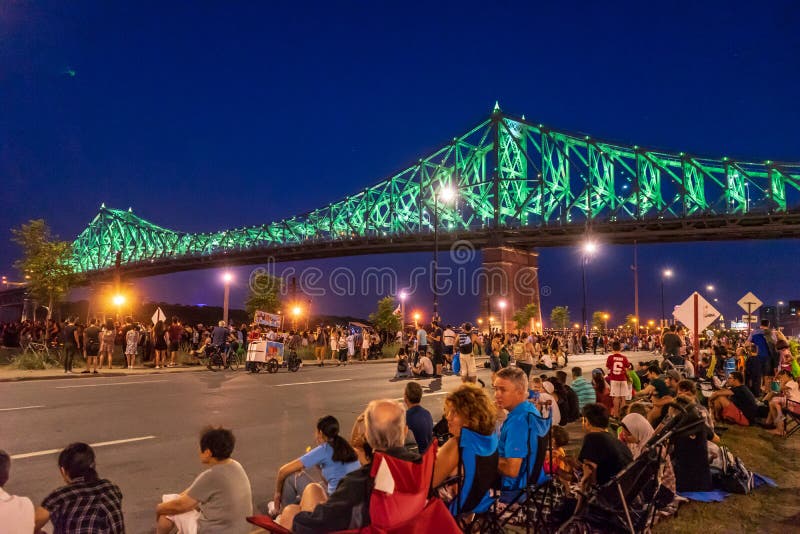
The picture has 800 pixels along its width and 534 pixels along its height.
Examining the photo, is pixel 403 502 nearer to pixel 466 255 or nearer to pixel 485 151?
pixel 466 255

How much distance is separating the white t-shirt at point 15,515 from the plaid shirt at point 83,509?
0.78 ft

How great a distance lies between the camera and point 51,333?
81.7 ft

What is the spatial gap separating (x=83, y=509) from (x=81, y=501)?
47 mm

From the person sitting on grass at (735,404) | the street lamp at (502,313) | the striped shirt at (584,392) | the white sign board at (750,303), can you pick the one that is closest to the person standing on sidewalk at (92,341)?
the striped shirt at (584,392)

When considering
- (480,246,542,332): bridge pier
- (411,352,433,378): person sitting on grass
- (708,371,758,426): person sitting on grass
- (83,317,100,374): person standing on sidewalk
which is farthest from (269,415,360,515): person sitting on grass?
(480,246,542,332): bridge pier

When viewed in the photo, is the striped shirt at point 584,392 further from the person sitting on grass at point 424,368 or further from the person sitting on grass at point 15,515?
the person sitting on grass at point 424,368

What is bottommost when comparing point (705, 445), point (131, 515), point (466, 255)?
point (131, 515)

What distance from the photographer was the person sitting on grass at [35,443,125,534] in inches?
139

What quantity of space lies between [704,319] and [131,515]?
13903 mm

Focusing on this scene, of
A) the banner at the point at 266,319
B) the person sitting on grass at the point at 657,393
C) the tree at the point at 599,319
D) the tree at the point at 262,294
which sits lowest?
the tree at the point at 599,319

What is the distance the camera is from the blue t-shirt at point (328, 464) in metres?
4.43

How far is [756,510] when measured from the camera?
5723mm

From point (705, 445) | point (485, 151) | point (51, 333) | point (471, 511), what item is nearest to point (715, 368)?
point (705, 445)

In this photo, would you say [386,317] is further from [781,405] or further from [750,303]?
[781,405]
